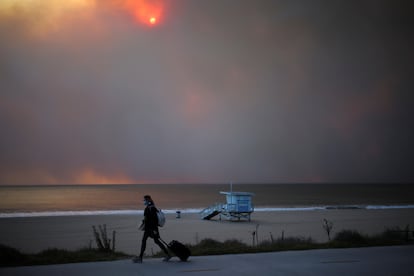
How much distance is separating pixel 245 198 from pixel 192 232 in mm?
10528

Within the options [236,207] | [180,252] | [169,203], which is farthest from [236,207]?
[169,203]

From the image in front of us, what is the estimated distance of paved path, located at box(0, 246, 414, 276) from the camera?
10188 mm

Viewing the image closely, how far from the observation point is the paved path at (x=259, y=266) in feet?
33.4

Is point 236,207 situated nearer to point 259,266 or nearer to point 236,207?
point 236,207

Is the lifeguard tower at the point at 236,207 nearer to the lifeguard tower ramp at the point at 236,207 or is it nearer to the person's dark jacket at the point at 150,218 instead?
the lifeguard tower ramp at the point at 236,207

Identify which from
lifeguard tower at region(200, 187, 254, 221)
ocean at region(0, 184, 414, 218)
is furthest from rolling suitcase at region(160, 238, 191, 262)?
ocean at region(0, 184, 414, 218)

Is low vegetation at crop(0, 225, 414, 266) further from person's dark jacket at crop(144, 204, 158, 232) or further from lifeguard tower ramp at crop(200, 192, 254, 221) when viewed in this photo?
lifeguard tower ramp at crop(200, 192, 254, 221)

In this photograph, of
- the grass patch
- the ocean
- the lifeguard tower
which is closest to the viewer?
the grass patch

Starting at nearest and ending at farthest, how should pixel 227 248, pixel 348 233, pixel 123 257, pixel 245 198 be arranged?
pixel 123 257
pixel 227 248
pixel 348 233
pixel 245 198

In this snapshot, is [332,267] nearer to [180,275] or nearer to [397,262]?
[397,262]

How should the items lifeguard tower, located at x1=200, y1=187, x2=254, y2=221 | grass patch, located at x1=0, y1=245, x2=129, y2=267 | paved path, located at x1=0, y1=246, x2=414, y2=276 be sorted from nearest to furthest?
paved path, located at x1=0, y1=246, x2=414, y2=276 < grass patch, located at x1=0, y1=245, x2=129, y2=267 < lifeguard tower, located at x1=200, y1=187, x2=254, y2=221

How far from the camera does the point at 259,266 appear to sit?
35.8ft

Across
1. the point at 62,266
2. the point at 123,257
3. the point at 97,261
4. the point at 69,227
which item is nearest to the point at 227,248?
the point at 123,257

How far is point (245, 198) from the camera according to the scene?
39625 mm
